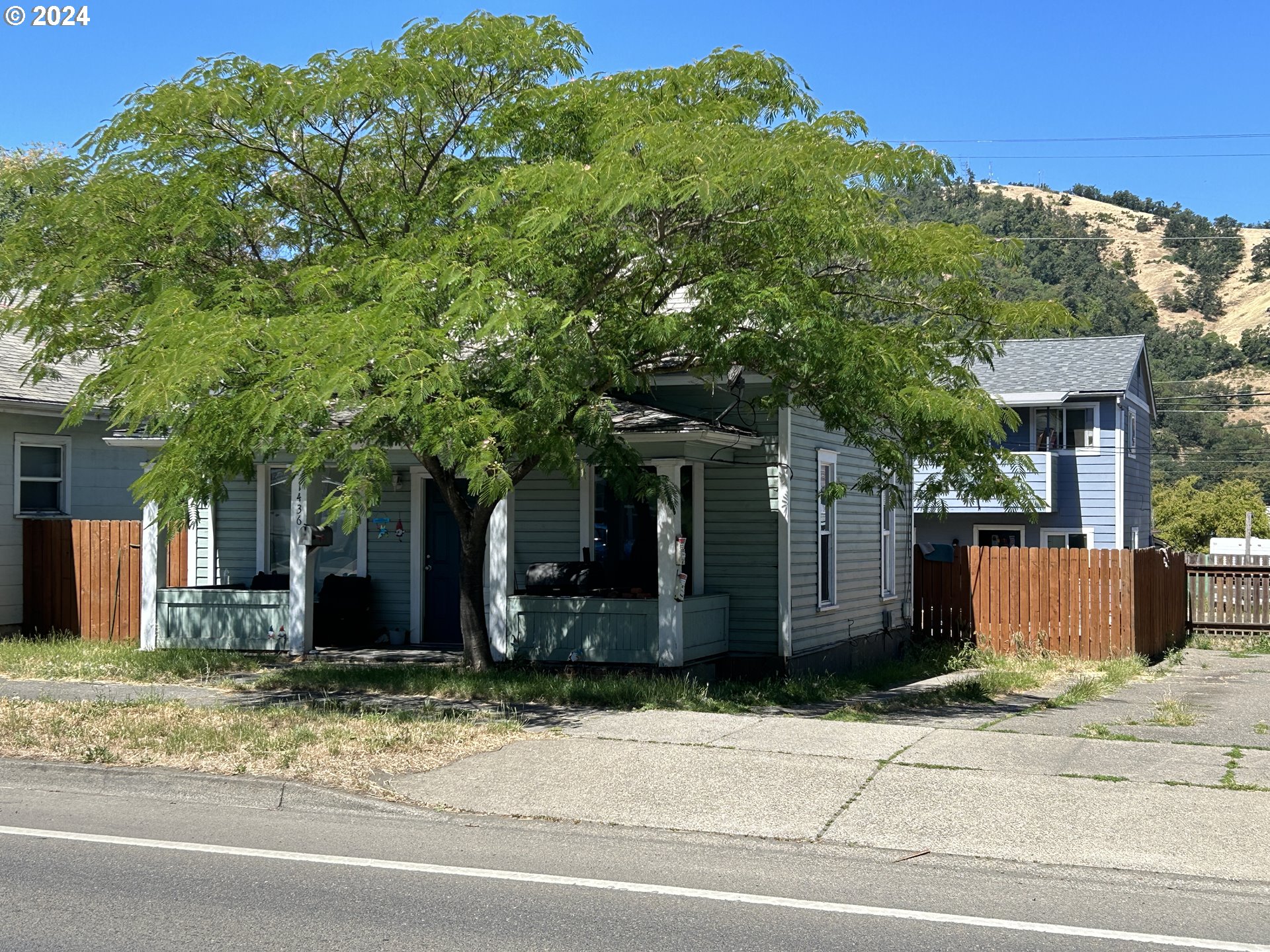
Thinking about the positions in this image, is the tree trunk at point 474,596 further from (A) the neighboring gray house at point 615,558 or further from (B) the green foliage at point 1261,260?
(B) the green foliage at point 1261,260

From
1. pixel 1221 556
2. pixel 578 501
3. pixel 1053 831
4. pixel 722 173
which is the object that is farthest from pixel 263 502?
pixel 1221 556

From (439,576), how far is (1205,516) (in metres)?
38.5

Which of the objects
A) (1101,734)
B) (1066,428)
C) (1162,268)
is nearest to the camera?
(1101,734)

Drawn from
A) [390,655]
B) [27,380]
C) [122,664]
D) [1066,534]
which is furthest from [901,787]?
[1066,534]

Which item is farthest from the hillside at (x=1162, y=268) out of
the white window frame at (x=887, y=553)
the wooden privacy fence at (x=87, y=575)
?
the wooden privacy fence at (x=87, y=575)

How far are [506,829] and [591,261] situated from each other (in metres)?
5.64

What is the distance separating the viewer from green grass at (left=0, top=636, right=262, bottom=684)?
14.9 meters

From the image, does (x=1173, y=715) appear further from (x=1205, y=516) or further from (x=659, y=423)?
(x=1205, y=516)

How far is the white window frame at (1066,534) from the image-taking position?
107 ft

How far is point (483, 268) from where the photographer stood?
11055 mm

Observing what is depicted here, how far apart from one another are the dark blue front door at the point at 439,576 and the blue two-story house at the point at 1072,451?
17.4m

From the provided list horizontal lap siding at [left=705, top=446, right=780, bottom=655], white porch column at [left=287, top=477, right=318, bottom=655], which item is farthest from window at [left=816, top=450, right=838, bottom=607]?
white porch column at [left=287, top=477, right=318, bottom=655]

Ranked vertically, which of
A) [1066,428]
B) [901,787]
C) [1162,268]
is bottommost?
[901,787]

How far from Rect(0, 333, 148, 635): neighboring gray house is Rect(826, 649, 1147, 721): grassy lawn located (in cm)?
→ 1230
